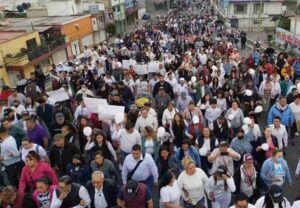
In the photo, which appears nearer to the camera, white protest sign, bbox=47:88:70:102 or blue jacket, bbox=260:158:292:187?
blue jacket, bbox=260:158:292:187

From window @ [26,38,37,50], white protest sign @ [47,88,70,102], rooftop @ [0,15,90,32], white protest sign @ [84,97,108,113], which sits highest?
white protest sign @ [84,97,108,113]

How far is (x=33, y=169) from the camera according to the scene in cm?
606

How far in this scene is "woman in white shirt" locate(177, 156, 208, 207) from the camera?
19.0ft

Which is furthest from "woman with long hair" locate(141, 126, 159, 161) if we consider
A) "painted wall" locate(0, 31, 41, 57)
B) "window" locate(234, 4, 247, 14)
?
"window" locate(234, 4, 247, 14)

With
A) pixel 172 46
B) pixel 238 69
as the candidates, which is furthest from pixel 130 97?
pixel 172 46

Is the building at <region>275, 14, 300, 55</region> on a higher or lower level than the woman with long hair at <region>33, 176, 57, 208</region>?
lower

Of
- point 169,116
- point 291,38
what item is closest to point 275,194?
point 169,116

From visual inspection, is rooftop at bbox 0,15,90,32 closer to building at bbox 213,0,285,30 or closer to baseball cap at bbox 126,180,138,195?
building at bbox 213,0,285,30

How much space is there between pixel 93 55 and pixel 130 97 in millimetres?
7114

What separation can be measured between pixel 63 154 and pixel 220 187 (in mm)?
2871

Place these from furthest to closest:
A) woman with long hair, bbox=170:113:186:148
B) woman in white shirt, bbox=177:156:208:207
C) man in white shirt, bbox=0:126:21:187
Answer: woman with long hair, bbox=170:113:186:148, man in white shirt, bbox=0:126:21:187, woman in white shirt, bbox=177:156:208:207

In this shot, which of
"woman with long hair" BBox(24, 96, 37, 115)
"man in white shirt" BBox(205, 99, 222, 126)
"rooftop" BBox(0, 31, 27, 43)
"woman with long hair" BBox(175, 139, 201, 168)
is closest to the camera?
"woman with long hair" BBox(175, 139, 201, 168)

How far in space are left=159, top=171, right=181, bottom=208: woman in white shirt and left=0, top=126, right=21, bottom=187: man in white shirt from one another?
3.06m

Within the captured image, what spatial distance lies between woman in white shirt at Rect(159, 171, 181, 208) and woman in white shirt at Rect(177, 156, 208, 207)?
0.49 ft
